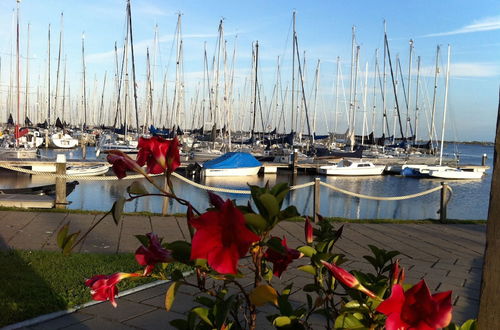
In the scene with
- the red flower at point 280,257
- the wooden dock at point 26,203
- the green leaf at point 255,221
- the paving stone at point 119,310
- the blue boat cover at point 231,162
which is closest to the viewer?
the green leaf at point 255,221

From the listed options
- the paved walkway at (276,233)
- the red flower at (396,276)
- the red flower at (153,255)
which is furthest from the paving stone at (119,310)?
the red flower at (396,276)

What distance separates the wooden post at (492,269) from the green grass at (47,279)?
9.76 ft

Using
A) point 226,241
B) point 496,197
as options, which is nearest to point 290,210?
point 226,241

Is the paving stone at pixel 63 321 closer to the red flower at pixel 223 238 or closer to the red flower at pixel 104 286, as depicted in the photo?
the red flower at pixel 104 286

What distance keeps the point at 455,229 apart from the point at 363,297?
9790 mm

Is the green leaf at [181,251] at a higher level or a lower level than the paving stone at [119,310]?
higher

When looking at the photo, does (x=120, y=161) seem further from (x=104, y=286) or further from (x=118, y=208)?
(x=104, y=286)

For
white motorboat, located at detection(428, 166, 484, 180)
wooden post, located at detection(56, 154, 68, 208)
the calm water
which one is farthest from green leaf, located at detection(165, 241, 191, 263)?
white motorboat, located at detection(428, 166, 484, 180)

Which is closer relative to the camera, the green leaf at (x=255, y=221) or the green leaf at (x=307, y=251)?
the green leaf at (x=255, y=221)

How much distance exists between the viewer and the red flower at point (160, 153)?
4.53 feet

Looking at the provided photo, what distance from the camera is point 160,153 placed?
138 cm

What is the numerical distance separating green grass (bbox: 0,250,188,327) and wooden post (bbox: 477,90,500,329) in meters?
2.97

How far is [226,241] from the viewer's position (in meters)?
1.02

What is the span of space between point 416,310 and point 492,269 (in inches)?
19.9
